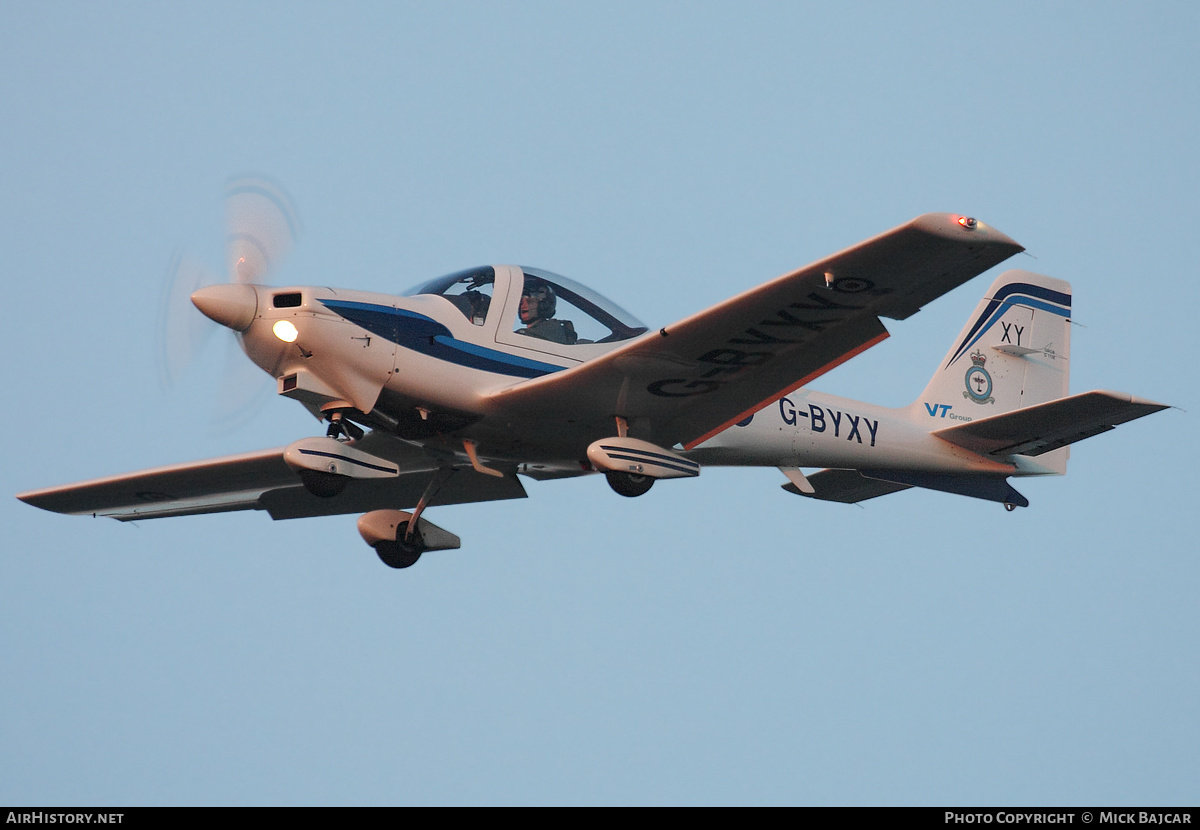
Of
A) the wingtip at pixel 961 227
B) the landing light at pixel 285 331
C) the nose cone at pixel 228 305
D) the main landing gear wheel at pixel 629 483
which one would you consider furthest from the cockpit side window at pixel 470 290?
the wingtip at pixel 961 227

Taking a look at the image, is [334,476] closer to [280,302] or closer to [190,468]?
[280,302]

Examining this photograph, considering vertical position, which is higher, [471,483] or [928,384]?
[928,384]

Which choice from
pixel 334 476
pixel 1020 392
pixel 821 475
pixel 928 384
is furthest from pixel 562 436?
pixel 1020 392

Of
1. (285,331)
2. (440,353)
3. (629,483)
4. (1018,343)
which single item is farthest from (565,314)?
(1018,343)

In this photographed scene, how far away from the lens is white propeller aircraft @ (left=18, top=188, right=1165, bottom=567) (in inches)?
441

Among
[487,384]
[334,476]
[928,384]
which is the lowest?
[334,476]

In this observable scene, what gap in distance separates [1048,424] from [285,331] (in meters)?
7.26

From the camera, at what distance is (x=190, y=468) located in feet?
47.3

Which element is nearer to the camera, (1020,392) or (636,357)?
(636,357)

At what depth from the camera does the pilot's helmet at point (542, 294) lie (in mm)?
12422

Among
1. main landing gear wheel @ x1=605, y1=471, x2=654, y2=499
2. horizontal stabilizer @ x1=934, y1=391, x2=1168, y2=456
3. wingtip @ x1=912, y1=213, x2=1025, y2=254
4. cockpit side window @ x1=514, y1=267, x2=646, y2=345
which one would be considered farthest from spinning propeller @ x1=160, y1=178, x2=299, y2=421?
horizontal stabilizer @ x1=934, y1=391, x2=1168, y2=456

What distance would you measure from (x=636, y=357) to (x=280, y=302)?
307 centimetres

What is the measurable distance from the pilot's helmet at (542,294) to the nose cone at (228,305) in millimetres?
2414

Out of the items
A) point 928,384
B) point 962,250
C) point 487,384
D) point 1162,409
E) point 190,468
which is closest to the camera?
point 962,250
